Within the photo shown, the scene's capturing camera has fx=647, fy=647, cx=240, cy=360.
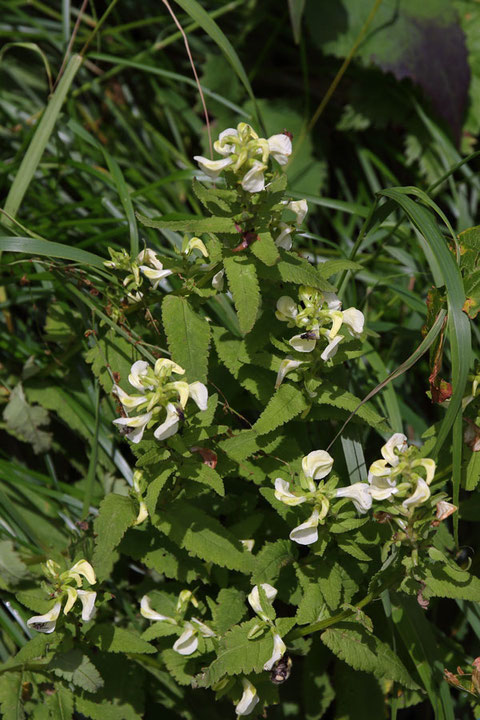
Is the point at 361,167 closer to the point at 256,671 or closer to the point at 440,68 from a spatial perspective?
the point at 440,68

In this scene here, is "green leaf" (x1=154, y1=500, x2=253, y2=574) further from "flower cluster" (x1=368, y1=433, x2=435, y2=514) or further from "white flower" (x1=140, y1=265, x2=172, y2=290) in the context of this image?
"white flower" (x1=140, y1=265, x2=172, y2=290)

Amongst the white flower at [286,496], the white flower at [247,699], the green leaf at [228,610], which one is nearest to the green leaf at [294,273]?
the white flower at [286,496]

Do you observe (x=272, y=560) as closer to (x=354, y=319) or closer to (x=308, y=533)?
(x=308, y=533)

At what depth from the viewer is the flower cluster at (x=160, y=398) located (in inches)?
53.6

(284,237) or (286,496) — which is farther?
(284,237)

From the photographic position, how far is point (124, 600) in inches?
76.2

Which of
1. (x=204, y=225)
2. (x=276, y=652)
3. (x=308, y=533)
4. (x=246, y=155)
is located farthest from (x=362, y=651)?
(x=246, y=155)

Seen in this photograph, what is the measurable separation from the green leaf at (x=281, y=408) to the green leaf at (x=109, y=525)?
0.36 meters

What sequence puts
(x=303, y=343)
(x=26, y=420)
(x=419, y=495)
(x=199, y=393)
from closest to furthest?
(x=419, y=495), (x=199, y=393), (x=303, y=343), (x=26, y=420)

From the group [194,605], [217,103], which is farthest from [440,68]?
[194,605]

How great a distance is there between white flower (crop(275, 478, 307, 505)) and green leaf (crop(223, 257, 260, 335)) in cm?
35

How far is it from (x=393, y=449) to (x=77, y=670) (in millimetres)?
922

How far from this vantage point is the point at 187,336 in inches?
60.4

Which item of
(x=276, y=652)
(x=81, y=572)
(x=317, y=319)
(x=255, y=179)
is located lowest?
(x=276, y=652)
